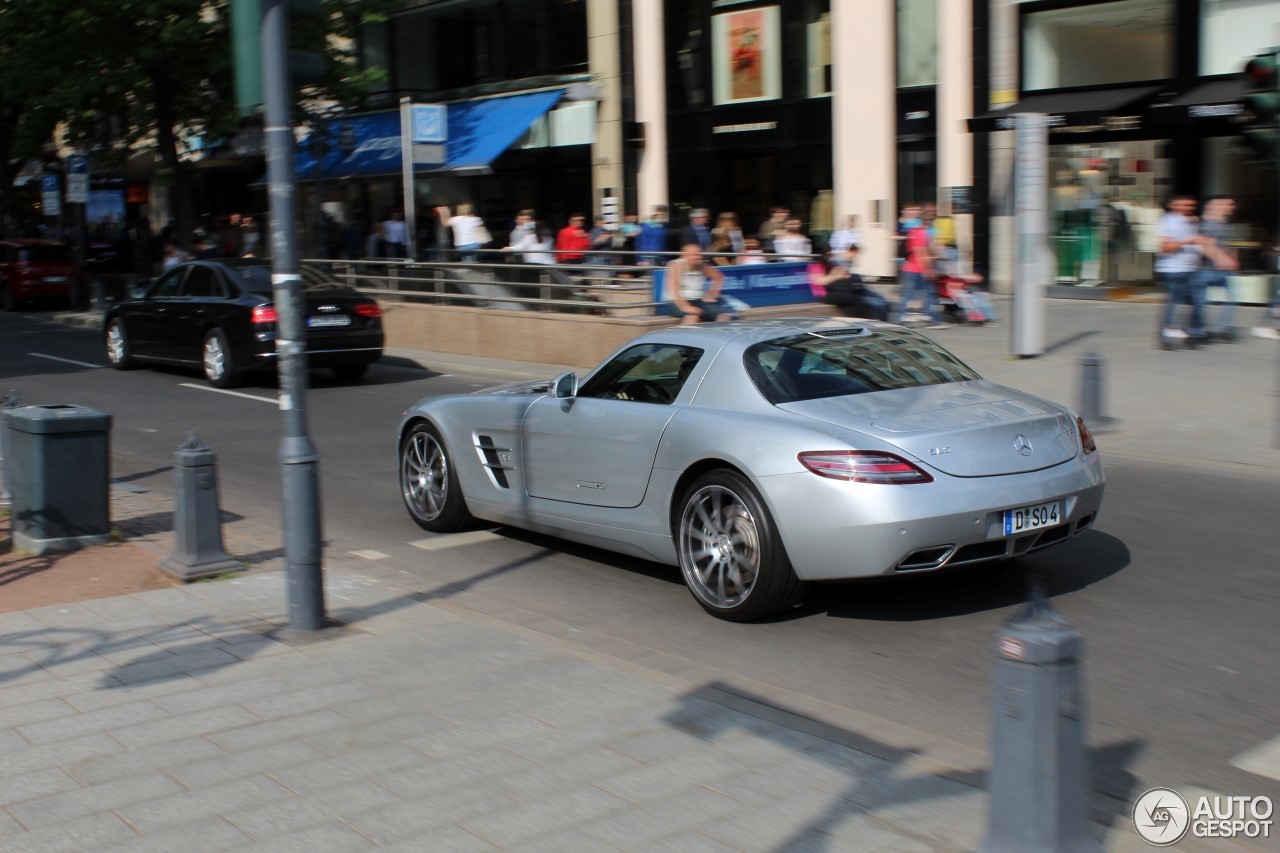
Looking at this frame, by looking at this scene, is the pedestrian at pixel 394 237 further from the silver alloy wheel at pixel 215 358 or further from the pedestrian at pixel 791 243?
the silver alloy wheel at pixel 215 358

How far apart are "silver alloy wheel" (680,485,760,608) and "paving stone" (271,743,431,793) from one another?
2.12 metres

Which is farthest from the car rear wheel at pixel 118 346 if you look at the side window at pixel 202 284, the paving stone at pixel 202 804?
the paving stone at pixel 202 804

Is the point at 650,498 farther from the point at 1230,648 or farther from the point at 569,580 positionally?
the point at 1230,648

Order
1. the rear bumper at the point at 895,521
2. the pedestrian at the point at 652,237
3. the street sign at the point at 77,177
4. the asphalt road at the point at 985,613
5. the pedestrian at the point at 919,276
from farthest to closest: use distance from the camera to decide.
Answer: the street sign at the point at 77,177
the pedestrian at the point at 652,237
the pedestrian at the point at 919,276
the rear bumper at the point at 895,521
the asphalt road at the point at 985,613

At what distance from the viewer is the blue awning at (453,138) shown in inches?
1185

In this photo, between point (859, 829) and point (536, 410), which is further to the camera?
point (536, 410)

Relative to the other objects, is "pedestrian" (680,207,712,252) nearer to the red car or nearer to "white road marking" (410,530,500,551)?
"white road marking" (410,530,500,551)

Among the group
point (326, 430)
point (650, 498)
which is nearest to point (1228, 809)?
point (650, 498)

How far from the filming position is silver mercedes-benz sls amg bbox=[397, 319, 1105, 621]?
234 inches

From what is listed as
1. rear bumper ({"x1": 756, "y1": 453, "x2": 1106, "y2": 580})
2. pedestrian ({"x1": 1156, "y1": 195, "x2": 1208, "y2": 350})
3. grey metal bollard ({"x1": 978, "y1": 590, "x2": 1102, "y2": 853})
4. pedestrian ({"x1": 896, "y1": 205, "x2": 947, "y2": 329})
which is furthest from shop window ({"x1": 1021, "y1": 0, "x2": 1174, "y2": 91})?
grey metal bollard ({"x1": 978, "y1": 590, "x2": 1102, "y2": 853})

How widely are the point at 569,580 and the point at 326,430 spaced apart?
6433mm

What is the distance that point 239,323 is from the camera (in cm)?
1662

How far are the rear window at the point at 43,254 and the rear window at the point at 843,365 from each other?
94.5 feet

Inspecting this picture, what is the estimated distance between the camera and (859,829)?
3969mm
